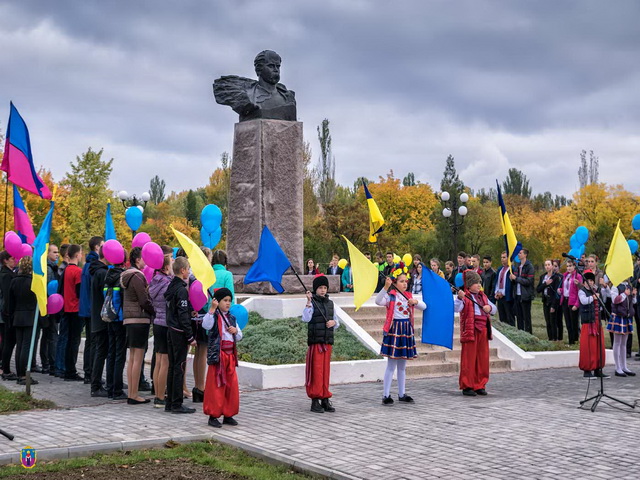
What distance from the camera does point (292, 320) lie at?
46.1ft

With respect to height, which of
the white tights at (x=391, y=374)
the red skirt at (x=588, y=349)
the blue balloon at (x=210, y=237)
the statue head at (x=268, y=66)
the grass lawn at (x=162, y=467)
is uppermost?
the statue head at (x=268, y=66)

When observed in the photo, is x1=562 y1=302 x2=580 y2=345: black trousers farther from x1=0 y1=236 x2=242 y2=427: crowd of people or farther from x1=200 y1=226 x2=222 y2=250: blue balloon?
x1=0 y1=236 x2=242 y2=427: crowd of people

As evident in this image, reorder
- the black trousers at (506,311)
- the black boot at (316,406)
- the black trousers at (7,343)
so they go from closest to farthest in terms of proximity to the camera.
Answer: the black boot at (316,406)
the black trousers at (7,343)
the black trousers at (506,311)

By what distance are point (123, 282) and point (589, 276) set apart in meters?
6.18

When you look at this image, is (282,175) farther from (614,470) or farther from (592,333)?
(614,470)

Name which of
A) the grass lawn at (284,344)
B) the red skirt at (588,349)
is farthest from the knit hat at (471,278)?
the red skirt at (588,349)

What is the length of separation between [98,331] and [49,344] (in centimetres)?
244

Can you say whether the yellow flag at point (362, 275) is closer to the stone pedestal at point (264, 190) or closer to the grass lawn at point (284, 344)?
the grass lawn at point (284, 344)

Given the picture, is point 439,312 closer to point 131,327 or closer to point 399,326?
point 399,326

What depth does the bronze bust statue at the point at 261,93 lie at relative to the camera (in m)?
16.8

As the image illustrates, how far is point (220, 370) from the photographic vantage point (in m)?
8.38

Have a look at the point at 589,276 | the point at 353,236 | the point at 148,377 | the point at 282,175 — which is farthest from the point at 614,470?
the point at 353,236

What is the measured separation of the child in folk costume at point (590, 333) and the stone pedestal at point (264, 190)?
6.28 m

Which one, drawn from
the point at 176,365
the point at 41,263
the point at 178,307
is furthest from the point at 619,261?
the point at 41,263
